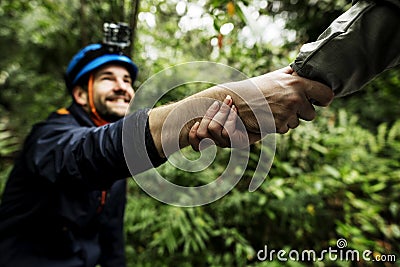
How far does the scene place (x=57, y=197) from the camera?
52.5 inches

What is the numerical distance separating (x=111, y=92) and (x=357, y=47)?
1.21 metres

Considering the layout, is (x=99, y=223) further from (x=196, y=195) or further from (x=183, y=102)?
(x=183, y=102)

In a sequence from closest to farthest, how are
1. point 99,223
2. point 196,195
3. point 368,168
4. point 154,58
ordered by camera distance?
point 196,195, point 99,223, point 368,168, point 154,58

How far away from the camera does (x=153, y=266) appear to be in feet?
8.38

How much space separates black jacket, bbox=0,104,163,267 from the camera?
38.6 inches

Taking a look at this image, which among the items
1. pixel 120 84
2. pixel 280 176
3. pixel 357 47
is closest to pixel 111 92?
pixel 120 84

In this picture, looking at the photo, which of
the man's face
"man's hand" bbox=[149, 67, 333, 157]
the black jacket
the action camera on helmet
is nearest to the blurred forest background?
the action camera on helmet

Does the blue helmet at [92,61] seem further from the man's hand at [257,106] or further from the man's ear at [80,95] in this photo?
the man's hand at [257,106]

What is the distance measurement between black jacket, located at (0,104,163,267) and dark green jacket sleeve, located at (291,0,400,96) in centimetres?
62

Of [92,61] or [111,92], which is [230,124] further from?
[92,61]

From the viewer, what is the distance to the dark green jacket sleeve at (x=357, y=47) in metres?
0.62

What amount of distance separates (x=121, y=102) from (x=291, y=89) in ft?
3.35

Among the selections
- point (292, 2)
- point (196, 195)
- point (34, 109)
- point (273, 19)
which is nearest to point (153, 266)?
point (196, 195)

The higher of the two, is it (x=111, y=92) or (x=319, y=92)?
(x=319, y=92)
